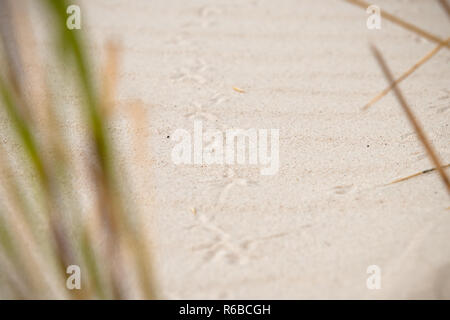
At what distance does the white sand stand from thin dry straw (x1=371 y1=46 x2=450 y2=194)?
0.02m

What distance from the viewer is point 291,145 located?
123 centimetres

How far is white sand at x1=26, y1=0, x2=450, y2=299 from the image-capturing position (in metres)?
0.87

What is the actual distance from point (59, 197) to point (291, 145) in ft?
2.38

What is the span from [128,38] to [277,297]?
123 cm

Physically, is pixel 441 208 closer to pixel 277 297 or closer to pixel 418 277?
pixel 418 277

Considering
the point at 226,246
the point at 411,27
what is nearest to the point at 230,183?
the point at 226,246

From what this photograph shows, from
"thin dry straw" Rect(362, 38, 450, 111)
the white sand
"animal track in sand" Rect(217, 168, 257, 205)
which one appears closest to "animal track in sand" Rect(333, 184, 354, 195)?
the white sand

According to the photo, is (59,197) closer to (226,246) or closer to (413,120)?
(226,246)

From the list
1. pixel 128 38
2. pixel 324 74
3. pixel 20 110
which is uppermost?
pixel 128 38

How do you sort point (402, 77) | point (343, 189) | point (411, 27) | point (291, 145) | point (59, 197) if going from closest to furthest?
1. point (59, 197)
2. point (343, 189)
3. point (291, 145)
4. point (411, 27)
5. point (402, 77)

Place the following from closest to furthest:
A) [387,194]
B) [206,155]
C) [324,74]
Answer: [387,194] < [206,155] < [324,74]

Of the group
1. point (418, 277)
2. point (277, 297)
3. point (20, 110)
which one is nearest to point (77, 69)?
point (20, 110)

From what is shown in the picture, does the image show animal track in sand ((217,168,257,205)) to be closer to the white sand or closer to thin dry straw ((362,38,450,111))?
the white sand

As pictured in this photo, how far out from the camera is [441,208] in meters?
1.00
